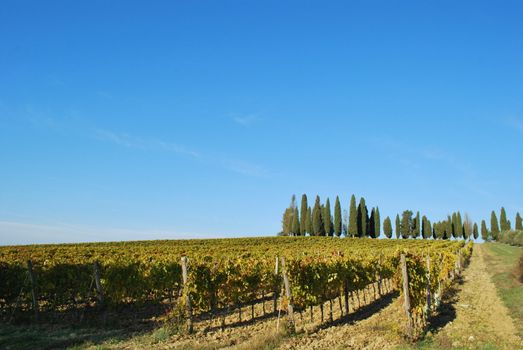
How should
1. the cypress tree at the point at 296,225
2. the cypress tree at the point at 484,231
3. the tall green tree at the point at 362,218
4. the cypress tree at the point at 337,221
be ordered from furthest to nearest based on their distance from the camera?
the cypress tree at the point at 484,231 → the cypress tree at the point at 296,225 → the tall green tree at the point at 362,218 → the cypress tree at the point at 337,221

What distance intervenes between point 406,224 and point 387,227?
5515mm

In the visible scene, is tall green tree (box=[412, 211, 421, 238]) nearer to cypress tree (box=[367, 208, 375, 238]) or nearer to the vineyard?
cypress tree (box=[367, 208, 375, 238])

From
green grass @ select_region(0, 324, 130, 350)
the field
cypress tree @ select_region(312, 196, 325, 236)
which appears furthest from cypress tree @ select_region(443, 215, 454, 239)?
green grass @ select_region(0, 324, 130, 350)

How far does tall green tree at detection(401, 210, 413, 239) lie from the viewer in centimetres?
9738

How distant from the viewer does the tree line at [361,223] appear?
89.2 m

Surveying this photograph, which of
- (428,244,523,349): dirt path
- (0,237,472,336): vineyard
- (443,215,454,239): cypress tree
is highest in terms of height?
(443,215,454,239): cypress tree

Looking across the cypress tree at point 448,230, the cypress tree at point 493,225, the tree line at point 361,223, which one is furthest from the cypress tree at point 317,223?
the cypress tree at point 493,225

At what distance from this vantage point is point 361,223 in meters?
90.2

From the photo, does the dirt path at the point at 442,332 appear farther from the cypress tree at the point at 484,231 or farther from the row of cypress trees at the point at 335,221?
the cypress tree at the point at 484,231

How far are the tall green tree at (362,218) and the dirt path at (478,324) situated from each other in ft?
231

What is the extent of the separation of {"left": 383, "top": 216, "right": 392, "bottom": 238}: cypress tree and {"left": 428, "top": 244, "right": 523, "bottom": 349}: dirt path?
77627mm

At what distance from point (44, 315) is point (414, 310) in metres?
14.0

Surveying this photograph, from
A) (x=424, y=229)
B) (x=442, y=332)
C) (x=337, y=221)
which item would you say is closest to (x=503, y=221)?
(x=424, y=229)

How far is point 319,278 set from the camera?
14.0 m
